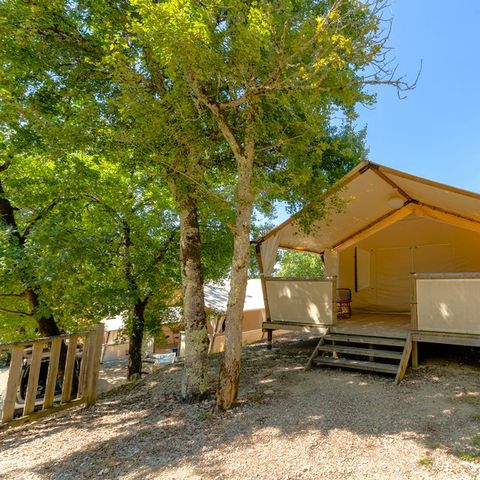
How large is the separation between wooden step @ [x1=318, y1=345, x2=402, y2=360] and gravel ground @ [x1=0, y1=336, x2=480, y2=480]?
394 millimetres

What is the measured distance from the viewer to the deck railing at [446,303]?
5367mm

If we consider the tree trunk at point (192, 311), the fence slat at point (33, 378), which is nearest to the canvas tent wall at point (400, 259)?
the tree trunk at point (192, 311)

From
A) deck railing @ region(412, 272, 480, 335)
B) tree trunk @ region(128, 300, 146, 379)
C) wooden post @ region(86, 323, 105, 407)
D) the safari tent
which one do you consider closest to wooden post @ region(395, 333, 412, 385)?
the safari tent

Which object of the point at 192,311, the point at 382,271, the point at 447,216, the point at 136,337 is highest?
the point at 447,216

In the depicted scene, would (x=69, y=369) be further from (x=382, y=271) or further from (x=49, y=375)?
(x=382, y=271)

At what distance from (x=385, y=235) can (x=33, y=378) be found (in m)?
9.09

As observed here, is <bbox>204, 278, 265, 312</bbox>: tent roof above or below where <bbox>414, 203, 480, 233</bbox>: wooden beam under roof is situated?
below

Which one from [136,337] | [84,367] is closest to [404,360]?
[84,367]

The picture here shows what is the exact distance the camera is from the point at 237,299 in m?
4.48

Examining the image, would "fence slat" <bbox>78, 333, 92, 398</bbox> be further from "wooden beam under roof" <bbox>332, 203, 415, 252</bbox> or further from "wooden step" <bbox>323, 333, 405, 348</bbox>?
"wooden beam under roof" <bbox>332, 203, 415, 252</bbox>

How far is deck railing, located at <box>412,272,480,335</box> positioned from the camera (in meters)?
5.37

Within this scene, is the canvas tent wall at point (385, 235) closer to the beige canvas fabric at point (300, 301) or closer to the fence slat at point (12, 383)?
the beige canvas fabric at point (300, 301)

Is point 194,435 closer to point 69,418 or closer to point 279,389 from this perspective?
point 279,389

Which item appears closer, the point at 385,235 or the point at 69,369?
the point at 69,369
